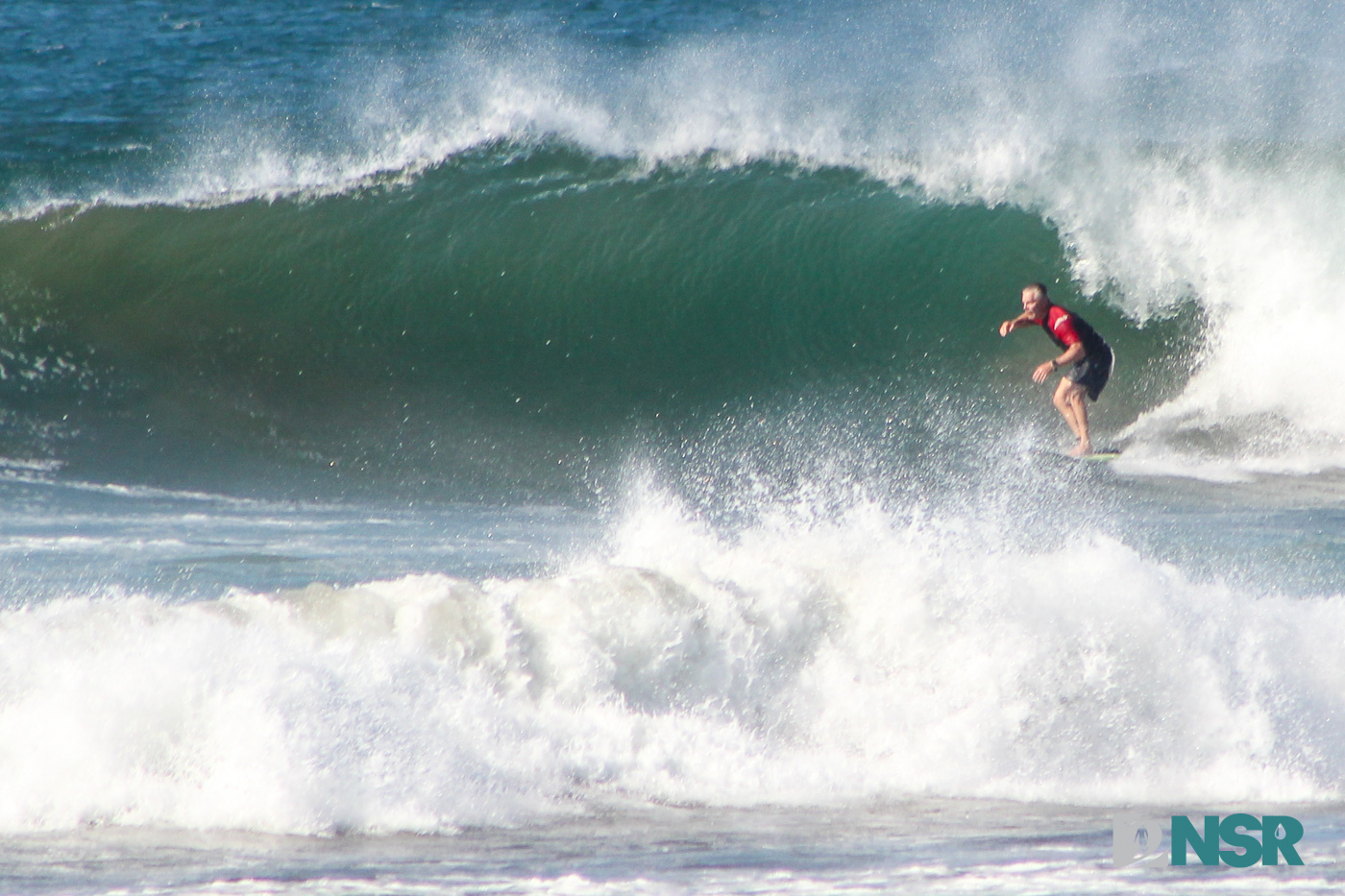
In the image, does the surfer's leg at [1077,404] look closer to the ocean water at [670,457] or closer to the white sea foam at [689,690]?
the ocean water at [670,457]

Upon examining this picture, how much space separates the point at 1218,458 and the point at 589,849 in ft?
25.6

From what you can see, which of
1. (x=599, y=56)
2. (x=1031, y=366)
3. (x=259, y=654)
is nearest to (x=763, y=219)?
(x=1031, y=366)

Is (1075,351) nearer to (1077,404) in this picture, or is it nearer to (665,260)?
(1077,404)

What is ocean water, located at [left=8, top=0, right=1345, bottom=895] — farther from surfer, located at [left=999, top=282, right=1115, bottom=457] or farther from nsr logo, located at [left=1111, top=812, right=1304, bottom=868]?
surfer, located at [left=999, top=282, right=1115, bottom=457]

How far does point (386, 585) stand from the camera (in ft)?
20.3

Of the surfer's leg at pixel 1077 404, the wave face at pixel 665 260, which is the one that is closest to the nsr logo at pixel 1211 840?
the surfer's leg at pixel 1077 404

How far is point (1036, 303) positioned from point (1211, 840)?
15.4ft

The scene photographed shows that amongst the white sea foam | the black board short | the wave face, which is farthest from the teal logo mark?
the wave face

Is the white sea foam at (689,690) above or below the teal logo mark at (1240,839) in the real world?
above

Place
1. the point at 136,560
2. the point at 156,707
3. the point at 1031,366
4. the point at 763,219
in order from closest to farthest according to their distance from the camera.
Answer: the point at 156,707, the point at 136,560, the point at 1031,366, the point at 763,219

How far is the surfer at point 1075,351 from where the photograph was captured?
8945mm

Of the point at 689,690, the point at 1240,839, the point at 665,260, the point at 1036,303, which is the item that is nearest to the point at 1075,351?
the point at 1036,303

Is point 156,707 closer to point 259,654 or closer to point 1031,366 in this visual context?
point 259,654

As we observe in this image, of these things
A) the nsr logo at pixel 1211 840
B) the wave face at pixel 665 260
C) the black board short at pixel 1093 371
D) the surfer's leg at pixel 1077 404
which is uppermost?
the wave face at pixel 665 260
